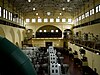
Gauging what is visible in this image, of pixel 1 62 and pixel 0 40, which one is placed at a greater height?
pixel 0 40

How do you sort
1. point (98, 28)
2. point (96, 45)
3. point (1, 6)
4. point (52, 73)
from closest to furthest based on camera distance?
1. point (52, 73)
2. point (96, 45)
3. point (98, 28)
4. point (1, 6)

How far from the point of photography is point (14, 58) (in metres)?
3.25

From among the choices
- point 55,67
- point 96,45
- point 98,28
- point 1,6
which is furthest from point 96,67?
point 1,6

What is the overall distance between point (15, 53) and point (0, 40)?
31 centimetres

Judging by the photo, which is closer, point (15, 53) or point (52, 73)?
point (15, 53)

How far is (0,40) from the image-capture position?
10.5 ft

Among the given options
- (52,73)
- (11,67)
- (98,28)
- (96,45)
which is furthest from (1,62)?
(98,28)

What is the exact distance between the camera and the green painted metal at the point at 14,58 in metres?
3.21

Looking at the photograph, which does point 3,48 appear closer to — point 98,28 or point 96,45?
point 96,45

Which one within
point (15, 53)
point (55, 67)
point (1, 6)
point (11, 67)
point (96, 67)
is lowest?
point (96, 67)

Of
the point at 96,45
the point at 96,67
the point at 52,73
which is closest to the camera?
the point at 52,73

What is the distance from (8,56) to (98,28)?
909 inches

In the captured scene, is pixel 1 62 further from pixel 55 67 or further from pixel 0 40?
pixel 55 67

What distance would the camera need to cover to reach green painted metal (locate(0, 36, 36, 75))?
10.5 feet
